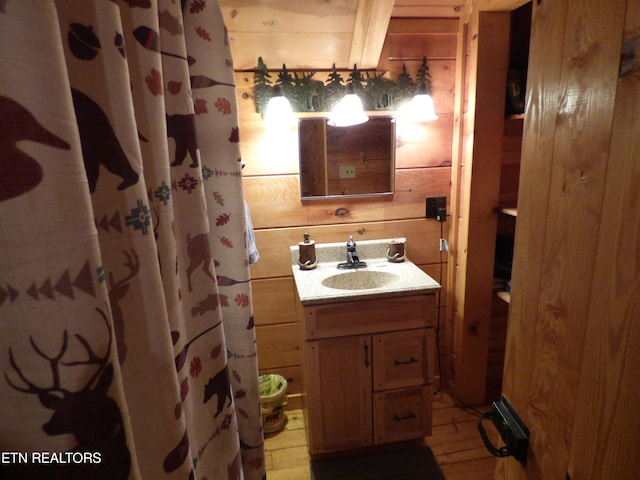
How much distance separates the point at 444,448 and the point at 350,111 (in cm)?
176

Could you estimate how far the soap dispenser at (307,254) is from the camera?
172 centimetres

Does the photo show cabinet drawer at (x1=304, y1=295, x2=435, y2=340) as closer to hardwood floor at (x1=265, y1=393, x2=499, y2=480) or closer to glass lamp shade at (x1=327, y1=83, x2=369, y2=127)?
hardwood floor at (x1=265, y1=393, x2=499, y2=480)

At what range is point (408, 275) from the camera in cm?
164

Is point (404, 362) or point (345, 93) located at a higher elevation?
point (345, 93)

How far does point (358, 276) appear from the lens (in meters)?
1.76

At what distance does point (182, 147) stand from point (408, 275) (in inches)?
52.4

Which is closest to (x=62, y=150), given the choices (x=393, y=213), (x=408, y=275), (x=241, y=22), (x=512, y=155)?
(x=241, y=22)

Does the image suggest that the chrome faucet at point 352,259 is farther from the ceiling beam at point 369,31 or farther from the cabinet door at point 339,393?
the ceiling beam at point 369,31

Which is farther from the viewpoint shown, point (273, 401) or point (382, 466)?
point (273, 401)

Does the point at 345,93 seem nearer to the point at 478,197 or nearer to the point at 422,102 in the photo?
the point at 422,102

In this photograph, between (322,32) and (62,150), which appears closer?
(62,150)

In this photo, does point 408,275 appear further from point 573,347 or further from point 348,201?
point 573,347

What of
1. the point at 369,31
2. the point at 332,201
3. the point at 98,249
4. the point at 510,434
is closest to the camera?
the point at 98,249

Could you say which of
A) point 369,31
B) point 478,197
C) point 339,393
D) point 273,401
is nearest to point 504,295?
point 478,197
